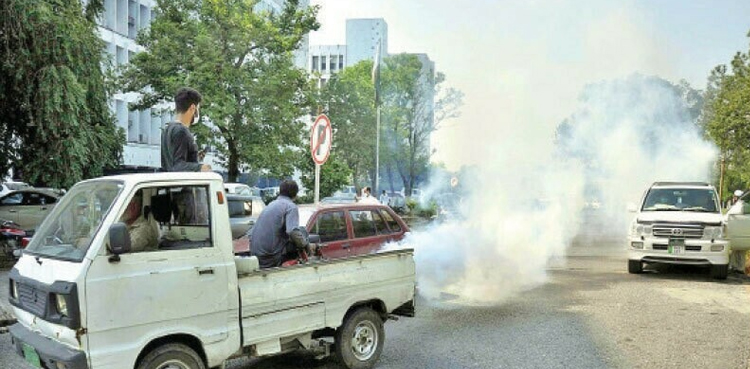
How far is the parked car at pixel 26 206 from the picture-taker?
1599 centimetres

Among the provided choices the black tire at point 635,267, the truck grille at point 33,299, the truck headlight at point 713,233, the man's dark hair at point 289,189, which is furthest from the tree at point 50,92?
the truck headlight at point 713,233

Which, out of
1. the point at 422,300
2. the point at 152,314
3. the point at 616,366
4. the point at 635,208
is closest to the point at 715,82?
the point at 635,208

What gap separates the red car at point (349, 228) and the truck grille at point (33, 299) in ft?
13.9

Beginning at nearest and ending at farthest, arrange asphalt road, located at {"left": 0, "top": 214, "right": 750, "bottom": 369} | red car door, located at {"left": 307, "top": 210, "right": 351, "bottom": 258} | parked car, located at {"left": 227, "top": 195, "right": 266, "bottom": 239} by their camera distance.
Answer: asphalt road, located at {"left": 0, "top": 214, "right": 750, "bottom": 369} < red car door, located at {"left": 307, "top": 210, "right": 351, "bottom": 258} < parked car, located at {"left": 227, "top": 195, "right": 266, "bottom": 239}

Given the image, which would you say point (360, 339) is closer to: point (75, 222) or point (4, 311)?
point (75, 222)

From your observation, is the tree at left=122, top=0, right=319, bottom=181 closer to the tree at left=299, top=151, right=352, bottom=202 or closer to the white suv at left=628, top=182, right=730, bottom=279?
the tree at left=299, top=151, right=352, bottom=202

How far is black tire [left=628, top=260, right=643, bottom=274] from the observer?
13.6 m

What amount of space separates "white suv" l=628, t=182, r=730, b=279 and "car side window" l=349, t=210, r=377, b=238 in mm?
6403

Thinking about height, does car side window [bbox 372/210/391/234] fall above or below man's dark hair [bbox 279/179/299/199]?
below

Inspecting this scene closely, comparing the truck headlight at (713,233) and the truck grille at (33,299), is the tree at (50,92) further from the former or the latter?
the truck headlight at (713,233)

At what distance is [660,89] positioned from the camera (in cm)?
2322

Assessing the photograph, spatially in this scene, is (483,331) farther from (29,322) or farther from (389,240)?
(29,322)

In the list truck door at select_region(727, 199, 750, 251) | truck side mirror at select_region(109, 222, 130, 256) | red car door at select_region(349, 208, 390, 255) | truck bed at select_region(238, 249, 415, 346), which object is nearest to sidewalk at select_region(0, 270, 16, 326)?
red car door at select_region(349, 208, 390, 255)

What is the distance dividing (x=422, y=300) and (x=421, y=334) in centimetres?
243
